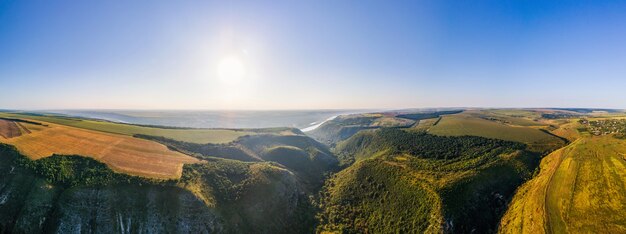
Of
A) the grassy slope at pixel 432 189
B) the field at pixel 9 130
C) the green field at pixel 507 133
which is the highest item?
the field at pixel 9 130

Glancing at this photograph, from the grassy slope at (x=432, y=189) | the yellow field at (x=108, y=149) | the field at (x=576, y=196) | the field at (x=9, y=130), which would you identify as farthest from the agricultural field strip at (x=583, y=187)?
the field at (x=9, y=130)

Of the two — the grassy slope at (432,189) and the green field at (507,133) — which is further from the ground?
the green field at (507,133)

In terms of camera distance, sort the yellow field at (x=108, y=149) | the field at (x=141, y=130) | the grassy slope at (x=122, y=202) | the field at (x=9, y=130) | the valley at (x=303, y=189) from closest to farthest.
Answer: the grassy slope at (x=122, y=202) < the valley at (x=303, y=189) < the yellow field at (x=108, y=149) < the field at (x=9, y=130) < the field at (x=141, y=130)

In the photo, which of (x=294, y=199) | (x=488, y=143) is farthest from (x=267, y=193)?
(x=488, y=143)

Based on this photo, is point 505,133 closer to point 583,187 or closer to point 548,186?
point 548,186

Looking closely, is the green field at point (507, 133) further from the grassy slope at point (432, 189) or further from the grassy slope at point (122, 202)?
the grassy slope at point (122, 202)

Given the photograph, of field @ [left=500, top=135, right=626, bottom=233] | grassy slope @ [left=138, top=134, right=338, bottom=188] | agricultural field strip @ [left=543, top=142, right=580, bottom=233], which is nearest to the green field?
agricultural field strip @ [left=543, top=142, right=580, bottom=233]

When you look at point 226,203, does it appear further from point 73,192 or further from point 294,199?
point 73,192

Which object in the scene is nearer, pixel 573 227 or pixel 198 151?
pixel 573 227
